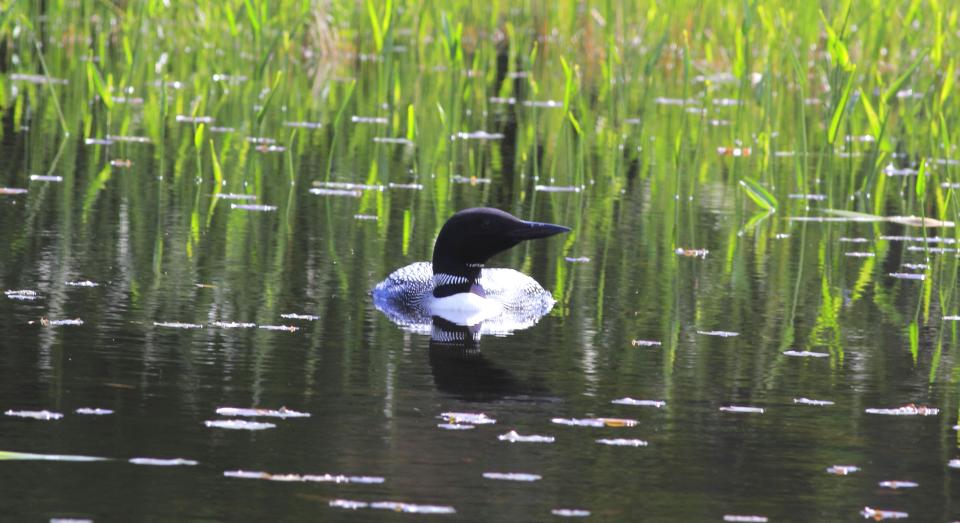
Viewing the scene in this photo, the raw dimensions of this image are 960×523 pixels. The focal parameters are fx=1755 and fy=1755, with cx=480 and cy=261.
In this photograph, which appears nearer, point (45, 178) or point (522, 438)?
point (522, 438)

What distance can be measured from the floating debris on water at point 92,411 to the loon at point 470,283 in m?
2.12

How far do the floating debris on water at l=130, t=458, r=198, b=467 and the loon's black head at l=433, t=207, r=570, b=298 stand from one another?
306 centimetres

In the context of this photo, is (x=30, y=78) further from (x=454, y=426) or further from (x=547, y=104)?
(x=454, y=426)

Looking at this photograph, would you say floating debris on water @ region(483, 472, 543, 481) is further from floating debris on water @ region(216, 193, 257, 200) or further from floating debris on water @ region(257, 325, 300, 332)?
floating debris on water @ region(216, 193, 257, 200)

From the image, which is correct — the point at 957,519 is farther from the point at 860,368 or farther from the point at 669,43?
the point at 669,43

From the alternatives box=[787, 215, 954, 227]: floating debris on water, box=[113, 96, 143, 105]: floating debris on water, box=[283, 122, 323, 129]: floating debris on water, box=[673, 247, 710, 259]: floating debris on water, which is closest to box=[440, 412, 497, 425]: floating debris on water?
box=[673, 247, 710, 259]: floating debris on water

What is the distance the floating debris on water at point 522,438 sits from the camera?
485 centimetres

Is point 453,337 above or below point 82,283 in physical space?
below

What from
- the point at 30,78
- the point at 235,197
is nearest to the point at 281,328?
the point at 235,197

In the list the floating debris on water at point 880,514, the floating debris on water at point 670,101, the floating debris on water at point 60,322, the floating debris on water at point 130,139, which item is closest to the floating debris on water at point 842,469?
the floating debris on water at point 880,514

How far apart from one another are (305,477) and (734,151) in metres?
8.47

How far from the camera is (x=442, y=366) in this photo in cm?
595

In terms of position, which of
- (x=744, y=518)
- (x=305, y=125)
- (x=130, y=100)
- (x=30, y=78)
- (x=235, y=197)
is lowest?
(x=744, y=518)

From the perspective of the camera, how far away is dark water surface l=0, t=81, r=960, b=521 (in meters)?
4.32
